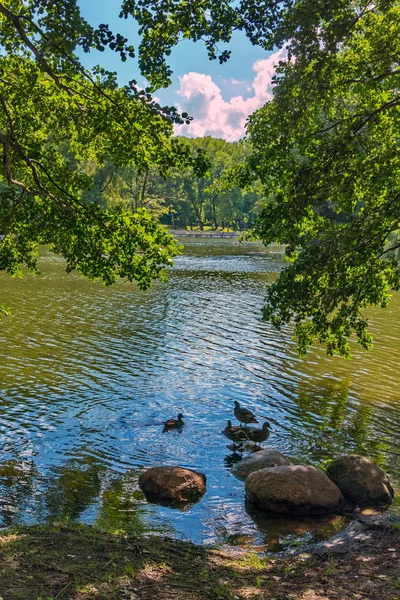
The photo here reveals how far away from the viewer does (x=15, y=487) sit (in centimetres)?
1083

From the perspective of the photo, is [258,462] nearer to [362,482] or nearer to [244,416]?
[362,482]

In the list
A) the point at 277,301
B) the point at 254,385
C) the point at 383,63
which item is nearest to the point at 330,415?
the point at 254,385

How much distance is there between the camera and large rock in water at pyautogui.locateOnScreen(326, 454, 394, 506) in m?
10.7

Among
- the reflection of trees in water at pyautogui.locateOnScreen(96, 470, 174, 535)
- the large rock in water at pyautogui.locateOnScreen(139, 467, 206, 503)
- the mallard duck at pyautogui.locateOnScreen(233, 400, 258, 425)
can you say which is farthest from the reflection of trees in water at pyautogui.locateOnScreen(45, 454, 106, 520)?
the mallard duck at pyautogui.locateOnScreen(233, 400, 258, 425)

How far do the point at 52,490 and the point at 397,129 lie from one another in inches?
460

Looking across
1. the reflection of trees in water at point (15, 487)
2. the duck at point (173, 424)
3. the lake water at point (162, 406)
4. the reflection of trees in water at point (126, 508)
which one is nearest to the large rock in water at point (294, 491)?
the lake water at point (162, 406)

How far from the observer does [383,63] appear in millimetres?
11852

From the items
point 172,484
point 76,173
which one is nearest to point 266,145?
point 76,173

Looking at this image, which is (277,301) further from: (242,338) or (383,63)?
(242,338)

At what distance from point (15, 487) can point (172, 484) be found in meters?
3.30

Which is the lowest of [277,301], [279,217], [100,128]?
[277,301]

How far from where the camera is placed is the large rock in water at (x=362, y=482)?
35.1 ft

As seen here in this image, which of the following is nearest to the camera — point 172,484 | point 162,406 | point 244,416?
point 172,484

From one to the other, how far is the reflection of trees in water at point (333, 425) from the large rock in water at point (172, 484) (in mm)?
3522
